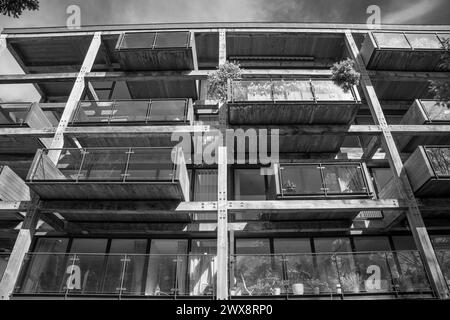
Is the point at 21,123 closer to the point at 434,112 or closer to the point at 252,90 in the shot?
the point at 252,90

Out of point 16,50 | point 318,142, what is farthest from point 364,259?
point 16,50

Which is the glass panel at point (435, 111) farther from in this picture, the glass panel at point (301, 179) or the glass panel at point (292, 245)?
the glass panel at point (292, 245)

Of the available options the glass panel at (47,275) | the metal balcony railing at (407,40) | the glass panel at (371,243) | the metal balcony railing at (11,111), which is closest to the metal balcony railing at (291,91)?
the metal balcony railing at (407,40)

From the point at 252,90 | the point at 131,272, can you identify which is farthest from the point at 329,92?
the point at 131,272

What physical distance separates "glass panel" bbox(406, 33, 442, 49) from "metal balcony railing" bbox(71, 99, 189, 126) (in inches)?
402

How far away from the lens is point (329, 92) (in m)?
11.8

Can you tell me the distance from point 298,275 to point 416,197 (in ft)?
16.8

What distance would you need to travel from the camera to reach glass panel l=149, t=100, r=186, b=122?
42.5ft

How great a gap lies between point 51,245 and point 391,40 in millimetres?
16824

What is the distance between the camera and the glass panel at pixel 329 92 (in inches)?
461

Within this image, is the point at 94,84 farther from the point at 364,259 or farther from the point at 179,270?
the point at 364,259

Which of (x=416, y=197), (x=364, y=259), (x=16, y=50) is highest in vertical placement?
(x=16, y=50)

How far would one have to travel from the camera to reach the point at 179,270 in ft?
32.0
